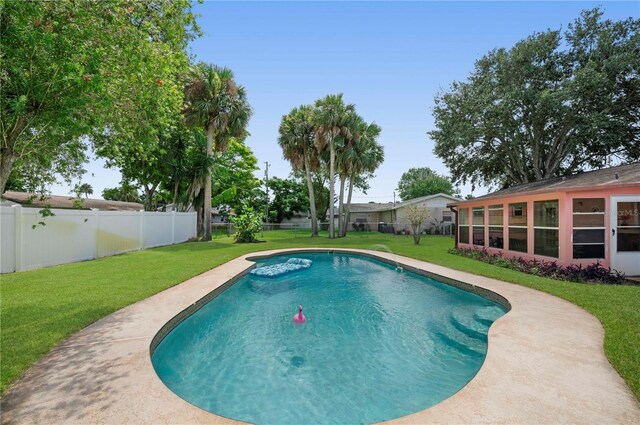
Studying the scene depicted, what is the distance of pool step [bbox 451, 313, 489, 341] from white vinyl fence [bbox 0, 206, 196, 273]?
6.97m

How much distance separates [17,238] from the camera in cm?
803

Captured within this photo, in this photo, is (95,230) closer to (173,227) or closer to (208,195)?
(173,227)

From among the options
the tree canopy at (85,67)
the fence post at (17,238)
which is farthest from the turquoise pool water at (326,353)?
the fence post at (17,238)

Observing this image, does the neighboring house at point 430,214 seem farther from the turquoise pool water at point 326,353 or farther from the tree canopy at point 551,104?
the turquoise pool water at point 326,353

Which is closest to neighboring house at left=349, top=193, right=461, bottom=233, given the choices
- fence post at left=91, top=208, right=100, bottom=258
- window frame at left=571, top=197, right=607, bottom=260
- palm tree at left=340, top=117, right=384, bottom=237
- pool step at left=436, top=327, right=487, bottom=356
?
palm tree at left=340, top=117, right=384, bottom=237

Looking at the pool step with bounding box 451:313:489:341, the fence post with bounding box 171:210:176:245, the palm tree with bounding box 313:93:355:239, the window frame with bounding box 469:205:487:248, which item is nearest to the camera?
the pool step with bounding box 451:313:489:341

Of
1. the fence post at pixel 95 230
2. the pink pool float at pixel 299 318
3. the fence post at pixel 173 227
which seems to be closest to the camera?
the pink pool float at pixel 299 318

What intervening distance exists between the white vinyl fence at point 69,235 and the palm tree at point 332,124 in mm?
11484

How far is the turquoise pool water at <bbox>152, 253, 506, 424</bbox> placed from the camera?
353 centimetres

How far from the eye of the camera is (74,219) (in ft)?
33.5

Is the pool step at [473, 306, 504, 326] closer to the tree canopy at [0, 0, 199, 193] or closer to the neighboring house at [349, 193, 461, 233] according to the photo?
the tree canopy at [0, 0, 199, 193]

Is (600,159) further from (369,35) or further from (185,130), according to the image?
(185,130)

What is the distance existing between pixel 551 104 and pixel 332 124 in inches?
502

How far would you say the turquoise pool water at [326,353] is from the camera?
353cm
